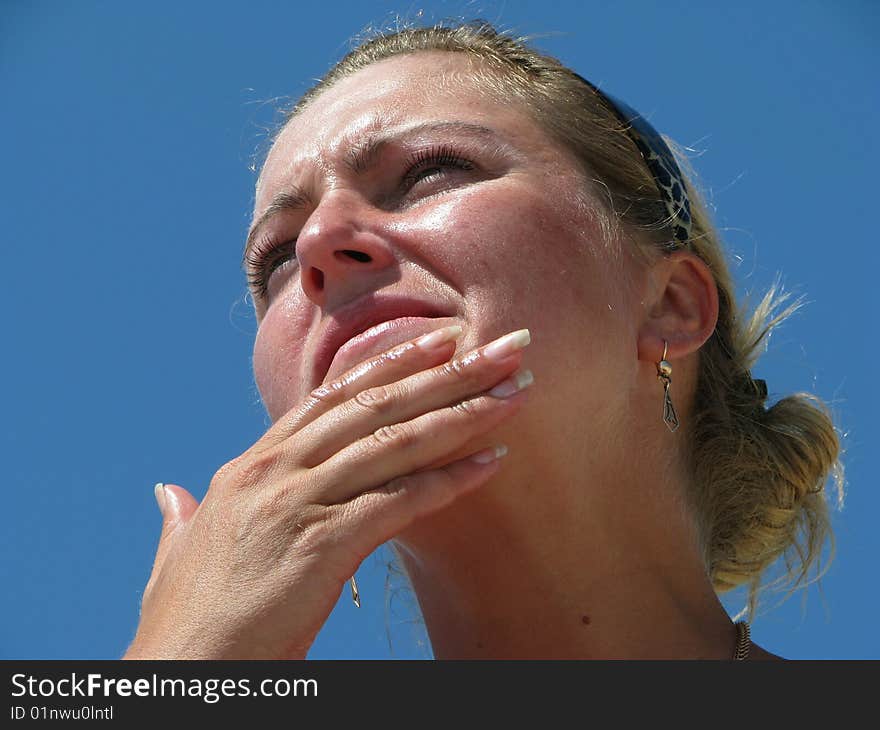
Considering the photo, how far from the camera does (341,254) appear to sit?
10.6 ft

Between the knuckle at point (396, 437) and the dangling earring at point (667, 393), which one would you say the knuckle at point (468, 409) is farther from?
the dangling earring at point (667, 393)

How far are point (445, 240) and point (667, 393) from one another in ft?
3.20

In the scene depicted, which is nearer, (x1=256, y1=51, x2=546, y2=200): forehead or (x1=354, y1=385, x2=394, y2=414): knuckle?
(x1=354, y1=385, x2=394, y2=414): knuckle

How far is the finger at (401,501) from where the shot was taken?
104 inches

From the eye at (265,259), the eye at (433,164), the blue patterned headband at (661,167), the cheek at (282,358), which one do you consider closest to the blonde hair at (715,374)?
the blue patterned headband at (661,167)

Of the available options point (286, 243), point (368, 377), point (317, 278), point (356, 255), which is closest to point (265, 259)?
point (286, 243)

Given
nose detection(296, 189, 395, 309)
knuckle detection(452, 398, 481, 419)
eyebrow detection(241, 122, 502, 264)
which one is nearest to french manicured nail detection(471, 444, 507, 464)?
knuckle detection(452, 398, 481, 419)

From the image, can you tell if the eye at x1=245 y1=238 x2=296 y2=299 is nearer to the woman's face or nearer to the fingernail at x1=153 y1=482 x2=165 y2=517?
the woman's face

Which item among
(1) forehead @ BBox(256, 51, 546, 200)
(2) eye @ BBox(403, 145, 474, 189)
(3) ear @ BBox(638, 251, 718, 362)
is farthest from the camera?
(3) ear @ BBox(638, 251, 718, 362)

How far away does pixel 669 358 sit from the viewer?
361 centimetres

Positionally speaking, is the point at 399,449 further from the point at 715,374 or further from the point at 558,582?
the point at 715,374

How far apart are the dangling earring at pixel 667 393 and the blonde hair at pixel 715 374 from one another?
0.25 m

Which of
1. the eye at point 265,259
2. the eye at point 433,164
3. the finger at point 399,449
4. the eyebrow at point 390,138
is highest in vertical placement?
the eye at point 265,259

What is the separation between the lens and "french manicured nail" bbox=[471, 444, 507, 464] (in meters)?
2.81
